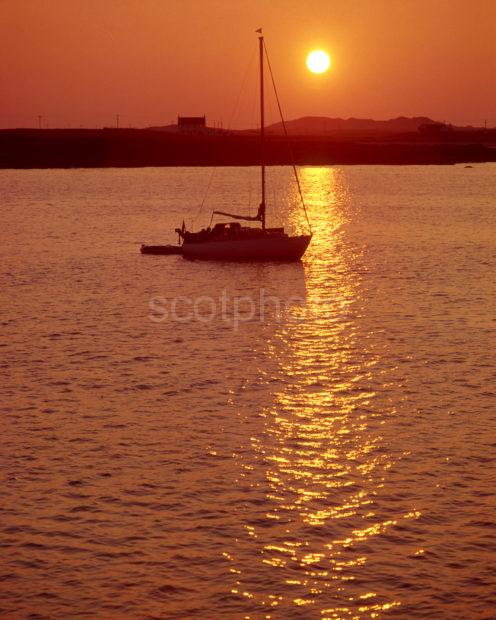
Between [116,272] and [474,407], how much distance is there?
41.8 m

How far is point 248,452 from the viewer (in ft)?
88.2

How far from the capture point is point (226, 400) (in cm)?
3244

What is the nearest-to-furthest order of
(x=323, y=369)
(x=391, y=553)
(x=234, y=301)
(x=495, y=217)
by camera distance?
(x=391, y=553)
(x=323, y=369)
(x=234, y=301)
(x=495, y=217)

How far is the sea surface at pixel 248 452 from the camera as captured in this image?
1930 cm

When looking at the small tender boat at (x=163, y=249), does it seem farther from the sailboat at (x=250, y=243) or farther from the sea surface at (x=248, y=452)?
the sea surface at (x=248, y=452)

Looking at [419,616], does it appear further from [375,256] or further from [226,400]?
[375,256]

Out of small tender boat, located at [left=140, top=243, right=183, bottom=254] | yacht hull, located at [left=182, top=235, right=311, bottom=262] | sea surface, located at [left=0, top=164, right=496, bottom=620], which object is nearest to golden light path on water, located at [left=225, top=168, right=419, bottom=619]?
sea surface, located at [left=0, top=164, right=496, bottom=620]

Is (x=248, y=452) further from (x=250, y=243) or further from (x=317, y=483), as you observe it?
(x=250, y=243)

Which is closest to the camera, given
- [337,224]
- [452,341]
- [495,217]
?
[452,341]

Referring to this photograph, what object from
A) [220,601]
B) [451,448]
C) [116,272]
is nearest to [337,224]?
[116,272]

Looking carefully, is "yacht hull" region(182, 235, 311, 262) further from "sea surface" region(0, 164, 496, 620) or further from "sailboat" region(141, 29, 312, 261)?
"sea surface" region(0, 164, 496, 620)

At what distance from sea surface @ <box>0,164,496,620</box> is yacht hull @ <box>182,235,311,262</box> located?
20.6 ft

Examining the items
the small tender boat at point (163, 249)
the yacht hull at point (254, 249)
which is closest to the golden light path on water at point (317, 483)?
the yacht hull at point (254, 249)

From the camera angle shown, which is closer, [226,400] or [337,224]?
[226,400]
